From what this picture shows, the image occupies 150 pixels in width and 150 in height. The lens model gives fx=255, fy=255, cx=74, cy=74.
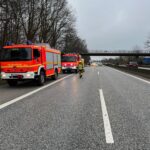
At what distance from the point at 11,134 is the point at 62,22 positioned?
1779 inches

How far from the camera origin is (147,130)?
568cm

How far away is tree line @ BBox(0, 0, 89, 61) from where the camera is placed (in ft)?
92.9

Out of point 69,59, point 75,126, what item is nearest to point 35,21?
point 69,59

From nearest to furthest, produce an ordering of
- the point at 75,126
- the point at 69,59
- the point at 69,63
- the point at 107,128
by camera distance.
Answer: the point at 107,128, the point at 75,126, the point at 69,63, the point at 69,59

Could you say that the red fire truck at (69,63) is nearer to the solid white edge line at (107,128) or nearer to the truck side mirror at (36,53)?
the truck side mirror at (36,53)

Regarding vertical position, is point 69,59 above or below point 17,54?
below

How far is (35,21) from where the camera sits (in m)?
40.1

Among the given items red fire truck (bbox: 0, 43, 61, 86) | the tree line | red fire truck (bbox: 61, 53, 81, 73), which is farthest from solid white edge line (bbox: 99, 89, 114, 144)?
red fire truck (bbox: 61, 53, 81, 73)

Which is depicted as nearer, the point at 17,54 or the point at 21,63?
the point at 21,63

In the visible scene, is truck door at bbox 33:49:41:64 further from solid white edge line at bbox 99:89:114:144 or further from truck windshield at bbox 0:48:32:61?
solid white edge line at bbox 99:89:114:144

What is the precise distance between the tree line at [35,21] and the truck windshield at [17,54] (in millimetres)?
12266

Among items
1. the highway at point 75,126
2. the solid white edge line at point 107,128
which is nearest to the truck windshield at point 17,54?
the highway at point 75,126

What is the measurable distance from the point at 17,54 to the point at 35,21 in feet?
85.5

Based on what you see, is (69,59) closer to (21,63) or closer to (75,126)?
(21,63)
